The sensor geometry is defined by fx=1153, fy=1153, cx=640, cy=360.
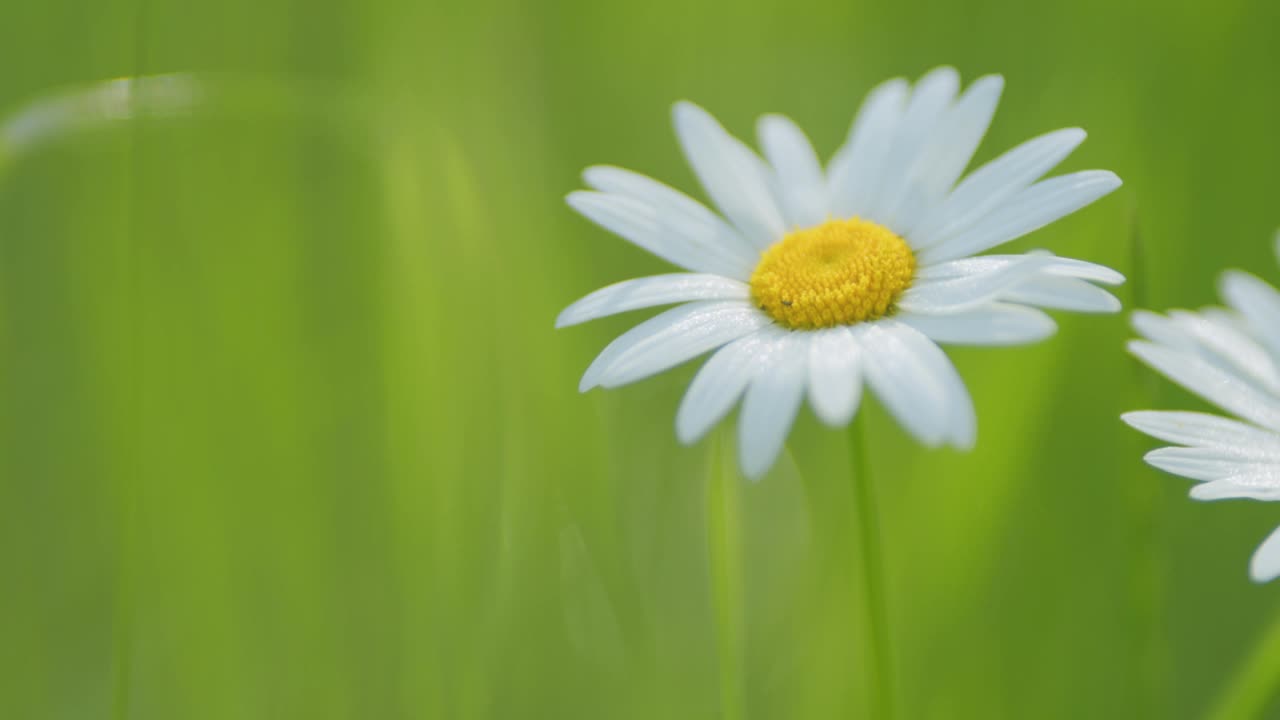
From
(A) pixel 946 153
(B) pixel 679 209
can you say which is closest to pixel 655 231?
(B) pixel 679 209

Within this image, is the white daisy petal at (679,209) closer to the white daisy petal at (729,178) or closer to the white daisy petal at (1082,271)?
the white daisy petal at (729,178)

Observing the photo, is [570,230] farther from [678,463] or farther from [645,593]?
[645,593]

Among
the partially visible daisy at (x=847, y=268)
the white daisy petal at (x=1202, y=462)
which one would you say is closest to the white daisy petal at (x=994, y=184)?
the partially visible daisy at (x=847, y=268)

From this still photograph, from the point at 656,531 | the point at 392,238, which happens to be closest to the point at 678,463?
the point at 656,531

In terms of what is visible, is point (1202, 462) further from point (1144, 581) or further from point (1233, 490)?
point (1144, 581)

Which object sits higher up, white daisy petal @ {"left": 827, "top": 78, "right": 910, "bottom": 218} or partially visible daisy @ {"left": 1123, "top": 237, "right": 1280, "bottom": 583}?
white daisy petal @ {"left": 827, "top": 78, "right": 910, "bottom": 218}

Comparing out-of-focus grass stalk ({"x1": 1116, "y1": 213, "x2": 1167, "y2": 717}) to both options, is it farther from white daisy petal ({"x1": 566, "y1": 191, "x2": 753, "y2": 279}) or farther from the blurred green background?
white daisy petal ({"x1": 566, "y1": 191, "x2": 753, "y2": 279})

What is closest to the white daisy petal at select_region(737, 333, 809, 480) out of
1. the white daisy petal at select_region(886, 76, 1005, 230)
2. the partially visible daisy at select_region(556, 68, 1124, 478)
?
the partially visible daisy at select_region(556, 68, 1124, 478)

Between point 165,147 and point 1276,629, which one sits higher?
point 165,147
